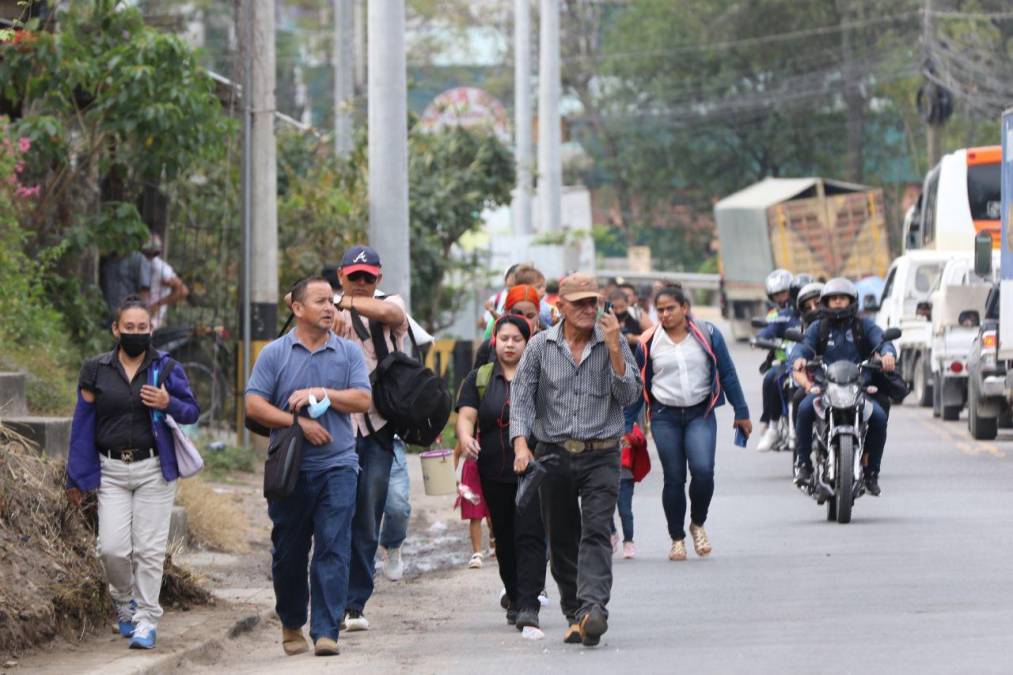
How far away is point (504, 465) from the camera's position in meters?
10.8

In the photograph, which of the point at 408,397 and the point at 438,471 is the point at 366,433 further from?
the point at 438,471

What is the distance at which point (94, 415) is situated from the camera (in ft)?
33.1

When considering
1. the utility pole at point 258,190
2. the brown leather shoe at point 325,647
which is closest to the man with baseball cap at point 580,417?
the brown leather shoe at point 325,647

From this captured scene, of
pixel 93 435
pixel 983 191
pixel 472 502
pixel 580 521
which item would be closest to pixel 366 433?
pixel 580 521

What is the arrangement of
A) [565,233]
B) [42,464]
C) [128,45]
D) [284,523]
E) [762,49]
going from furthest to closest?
[762,49] < [565,233] < [128,45] < [42,464] < [284,523]

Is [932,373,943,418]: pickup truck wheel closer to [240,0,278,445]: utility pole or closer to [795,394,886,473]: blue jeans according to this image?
[240,0,278,445]: utility pole

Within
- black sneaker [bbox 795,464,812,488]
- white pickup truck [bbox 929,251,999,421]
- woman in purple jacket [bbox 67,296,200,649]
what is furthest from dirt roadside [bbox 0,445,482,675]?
white pickup truck [bbox 929,251,999,421]

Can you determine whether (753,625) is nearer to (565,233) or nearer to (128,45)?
(128,45)

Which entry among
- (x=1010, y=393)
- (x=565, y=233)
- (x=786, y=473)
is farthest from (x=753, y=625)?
(x=565, y=233)

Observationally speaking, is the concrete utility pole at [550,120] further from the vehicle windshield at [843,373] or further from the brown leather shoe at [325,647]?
the brown leather shoe at [325,647]

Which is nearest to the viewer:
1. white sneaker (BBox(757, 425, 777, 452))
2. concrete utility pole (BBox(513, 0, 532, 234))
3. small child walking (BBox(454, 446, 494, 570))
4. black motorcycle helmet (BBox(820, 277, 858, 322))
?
small child walking (BBox(454, 446, 494, 570))

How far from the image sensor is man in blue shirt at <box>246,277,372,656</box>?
9.86 metres

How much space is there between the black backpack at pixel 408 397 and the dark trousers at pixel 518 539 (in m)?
0.43

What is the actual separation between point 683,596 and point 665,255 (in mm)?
68722
